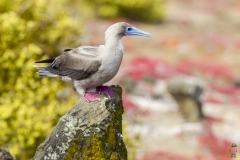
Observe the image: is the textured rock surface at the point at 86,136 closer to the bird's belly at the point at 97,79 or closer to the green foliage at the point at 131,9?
the bird's belly at the point at 97,79

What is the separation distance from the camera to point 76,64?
4.58 meters

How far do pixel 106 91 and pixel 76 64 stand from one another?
0.39 meters

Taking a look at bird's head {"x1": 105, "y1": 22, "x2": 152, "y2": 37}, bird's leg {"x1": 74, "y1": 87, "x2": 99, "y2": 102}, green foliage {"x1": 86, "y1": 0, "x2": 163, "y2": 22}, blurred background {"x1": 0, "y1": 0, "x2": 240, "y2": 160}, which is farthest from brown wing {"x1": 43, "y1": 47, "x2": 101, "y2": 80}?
green foliage {"x1": 86, "y1": 0, "x2": 163, "y2": 22}


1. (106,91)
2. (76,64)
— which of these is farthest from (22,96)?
(106,91)

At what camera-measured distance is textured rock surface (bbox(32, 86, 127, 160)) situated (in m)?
4.19

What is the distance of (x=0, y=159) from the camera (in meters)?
4.61

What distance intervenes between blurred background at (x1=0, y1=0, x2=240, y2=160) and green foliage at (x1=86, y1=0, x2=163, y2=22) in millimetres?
60

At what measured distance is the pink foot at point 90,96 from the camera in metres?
4.35

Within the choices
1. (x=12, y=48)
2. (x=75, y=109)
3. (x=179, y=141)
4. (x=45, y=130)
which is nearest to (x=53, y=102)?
(x=45, y=130)

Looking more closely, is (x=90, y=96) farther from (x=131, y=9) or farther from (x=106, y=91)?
(x=131, y=9)

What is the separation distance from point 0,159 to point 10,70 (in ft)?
11.1

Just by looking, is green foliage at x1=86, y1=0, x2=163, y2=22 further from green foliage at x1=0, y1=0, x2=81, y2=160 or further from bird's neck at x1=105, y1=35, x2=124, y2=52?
bird's neck at x1=105, y1=35, x2=124, y2=52

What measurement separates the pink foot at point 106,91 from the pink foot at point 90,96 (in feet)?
0.21

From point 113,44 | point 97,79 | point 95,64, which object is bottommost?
point 97,79
